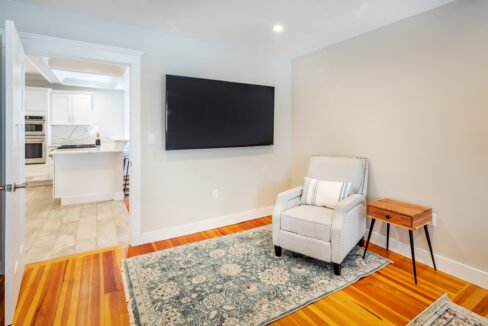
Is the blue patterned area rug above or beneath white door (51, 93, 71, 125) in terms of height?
beneath

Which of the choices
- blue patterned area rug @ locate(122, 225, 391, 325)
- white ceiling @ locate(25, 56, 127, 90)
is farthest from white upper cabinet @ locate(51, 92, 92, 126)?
blue patterned area rug @ locate(122, 225, 391, 325)

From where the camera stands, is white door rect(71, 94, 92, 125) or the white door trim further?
white door rect(71, 94, 92, 125)

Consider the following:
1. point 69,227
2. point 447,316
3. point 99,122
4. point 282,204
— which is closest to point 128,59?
point 282,204

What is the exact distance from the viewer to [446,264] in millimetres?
2469

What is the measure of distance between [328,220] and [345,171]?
823 mm

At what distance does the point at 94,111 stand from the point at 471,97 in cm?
742

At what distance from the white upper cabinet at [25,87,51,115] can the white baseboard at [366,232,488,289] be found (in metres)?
7.24

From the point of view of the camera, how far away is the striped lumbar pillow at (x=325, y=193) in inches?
110

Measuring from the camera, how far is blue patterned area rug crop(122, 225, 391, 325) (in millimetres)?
1876

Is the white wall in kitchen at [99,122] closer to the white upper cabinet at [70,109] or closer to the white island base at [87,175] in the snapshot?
the white upper cabinet at [70,109]

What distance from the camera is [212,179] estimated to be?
3.47 m

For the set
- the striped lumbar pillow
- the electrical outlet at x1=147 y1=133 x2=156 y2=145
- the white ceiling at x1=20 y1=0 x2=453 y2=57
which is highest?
the white ceiling at x1=20 y1=0 x2=453 y2=57

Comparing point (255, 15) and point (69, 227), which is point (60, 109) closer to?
point (69, 227)

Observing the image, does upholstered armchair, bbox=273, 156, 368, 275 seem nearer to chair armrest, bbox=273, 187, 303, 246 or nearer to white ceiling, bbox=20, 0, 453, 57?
chair armrest, bbox=273, 187, 303, 246
